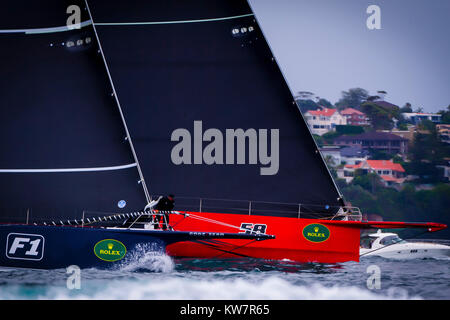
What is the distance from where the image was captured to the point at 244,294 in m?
15.4

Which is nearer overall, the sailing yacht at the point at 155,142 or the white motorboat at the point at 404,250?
the sailing yacht at the point at 155,142

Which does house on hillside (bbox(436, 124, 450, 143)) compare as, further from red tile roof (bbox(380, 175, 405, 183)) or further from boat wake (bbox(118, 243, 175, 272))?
boat wake (bbox(118, 243, 175, 272))

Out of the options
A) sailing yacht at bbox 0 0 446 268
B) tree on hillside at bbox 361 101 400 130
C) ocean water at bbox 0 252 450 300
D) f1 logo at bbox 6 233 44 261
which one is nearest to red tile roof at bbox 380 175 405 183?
tree on hillside at bbox 361 101 400 130

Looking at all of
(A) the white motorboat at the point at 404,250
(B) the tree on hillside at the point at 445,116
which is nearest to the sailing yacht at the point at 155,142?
(A) the white motorboat at the point at 404,250

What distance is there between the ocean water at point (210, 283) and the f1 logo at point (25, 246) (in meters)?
0.41

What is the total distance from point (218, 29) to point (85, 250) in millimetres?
7288

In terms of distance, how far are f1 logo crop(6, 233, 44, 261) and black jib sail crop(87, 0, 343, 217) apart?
17.3 ft

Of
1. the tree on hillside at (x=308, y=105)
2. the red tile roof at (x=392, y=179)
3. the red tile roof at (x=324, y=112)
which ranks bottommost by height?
the red tile roof at (x=392, y=179)

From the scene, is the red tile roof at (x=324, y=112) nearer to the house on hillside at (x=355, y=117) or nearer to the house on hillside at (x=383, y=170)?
the house on hillside at (x=355, y=117)

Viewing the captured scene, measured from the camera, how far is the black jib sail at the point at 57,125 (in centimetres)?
1655

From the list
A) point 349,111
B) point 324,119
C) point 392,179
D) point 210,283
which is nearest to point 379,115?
point 324,119

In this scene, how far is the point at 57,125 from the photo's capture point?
661 inches
